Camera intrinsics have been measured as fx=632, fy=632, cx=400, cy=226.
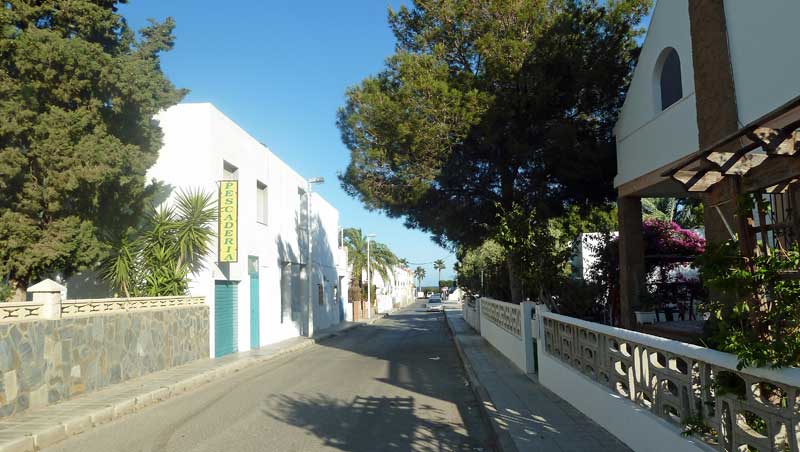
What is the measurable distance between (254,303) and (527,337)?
11543 millimetres

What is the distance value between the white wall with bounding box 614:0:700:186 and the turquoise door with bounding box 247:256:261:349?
488 inches

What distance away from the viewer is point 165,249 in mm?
15875

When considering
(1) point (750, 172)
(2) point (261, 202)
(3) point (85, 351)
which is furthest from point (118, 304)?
(1) point (750, 172)

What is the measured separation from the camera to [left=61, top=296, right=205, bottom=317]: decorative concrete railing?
11.2 metres

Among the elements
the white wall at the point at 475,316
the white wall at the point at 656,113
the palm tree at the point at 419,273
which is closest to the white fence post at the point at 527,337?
the white wall at the point at 656,113

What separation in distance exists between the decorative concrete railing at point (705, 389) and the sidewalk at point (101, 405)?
6941mm

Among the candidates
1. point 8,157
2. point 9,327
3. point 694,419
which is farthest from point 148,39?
point 694,419

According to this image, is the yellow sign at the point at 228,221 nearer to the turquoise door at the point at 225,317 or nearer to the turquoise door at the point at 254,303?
the turquoise door at the point at 225,317

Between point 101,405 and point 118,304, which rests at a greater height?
point 118,304

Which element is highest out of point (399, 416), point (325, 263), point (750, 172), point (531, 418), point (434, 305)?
point (325, 263)

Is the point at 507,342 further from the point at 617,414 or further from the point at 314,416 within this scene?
the point at 617,414

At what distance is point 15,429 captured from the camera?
8.12m

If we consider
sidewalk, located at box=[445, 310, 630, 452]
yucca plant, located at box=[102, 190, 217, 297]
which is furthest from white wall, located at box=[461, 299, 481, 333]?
sidewalk, located at box=[445, 310, 630, 452]

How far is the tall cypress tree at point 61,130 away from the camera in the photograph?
11.9 meters
